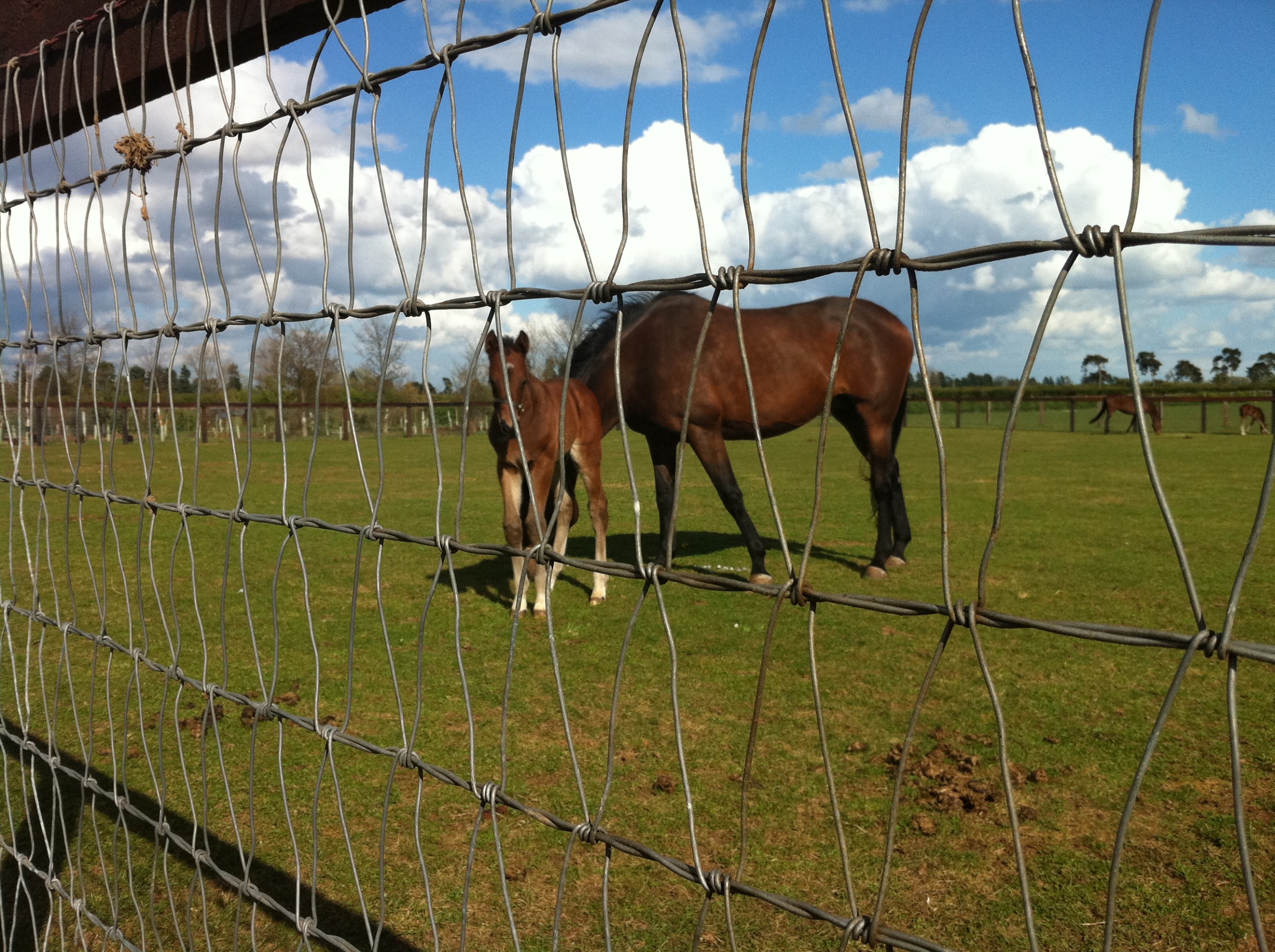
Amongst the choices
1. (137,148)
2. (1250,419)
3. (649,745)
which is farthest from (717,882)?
(1250,419)

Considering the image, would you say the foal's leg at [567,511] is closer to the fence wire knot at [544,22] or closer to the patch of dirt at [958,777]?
the patch of dirt at [958,777]

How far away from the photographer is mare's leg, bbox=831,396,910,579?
20.6 feet

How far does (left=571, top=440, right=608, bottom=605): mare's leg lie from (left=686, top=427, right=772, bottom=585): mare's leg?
22.7 inches

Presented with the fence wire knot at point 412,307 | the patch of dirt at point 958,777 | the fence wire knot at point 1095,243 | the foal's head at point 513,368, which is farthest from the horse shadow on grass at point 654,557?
the fence wire knot at point 1095,243

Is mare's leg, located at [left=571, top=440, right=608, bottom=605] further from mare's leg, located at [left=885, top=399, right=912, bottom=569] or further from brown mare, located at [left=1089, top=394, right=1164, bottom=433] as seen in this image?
brown mare, located at [left=1089, top=394, right=1164, bottom=433]

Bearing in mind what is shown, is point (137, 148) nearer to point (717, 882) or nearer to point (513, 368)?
point (717, 882)

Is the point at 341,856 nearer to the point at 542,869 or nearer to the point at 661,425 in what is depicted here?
the point at 542,869

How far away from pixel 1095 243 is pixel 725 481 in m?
5.17

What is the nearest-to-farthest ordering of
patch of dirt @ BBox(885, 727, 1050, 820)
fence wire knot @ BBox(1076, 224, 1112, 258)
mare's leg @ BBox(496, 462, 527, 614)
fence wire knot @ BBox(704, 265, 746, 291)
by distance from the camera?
fence wire knot @ BBox(1076, 224, 1112, 258) < fence wire knot @ BBox(704, 265, 746, 291) < patch of dirt @ BBox(885, 727, 1050, 820) < mare's leg @ BBox(496, 462, 527, 614)

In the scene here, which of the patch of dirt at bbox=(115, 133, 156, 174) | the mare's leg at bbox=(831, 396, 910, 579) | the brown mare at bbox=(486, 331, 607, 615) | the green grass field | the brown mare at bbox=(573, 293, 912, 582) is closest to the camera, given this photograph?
the patch of dirt at bbox=(115, 133, 156, 174)

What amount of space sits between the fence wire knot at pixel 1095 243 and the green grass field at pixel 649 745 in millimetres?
864

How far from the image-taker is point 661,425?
5.25m

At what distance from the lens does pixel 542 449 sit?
491 centimetres

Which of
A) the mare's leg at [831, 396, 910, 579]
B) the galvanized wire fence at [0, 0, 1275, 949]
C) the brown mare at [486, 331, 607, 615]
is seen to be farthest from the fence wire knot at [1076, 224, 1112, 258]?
the mare's leg at [831, 396, 910, 579]
